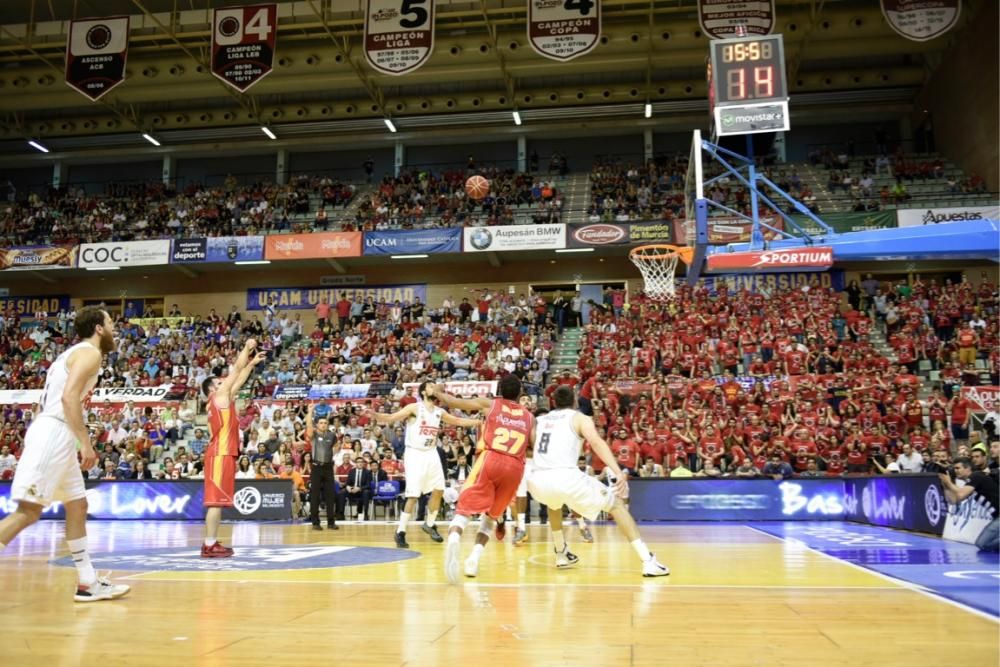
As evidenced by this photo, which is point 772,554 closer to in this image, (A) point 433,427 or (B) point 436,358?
(A) point 433,427

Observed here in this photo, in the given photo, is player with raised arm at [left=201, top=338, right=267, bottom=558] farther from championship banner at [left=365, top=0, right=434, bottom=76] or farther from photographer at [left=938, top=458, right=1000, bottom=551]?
championship banner at [left=365, top=0, right=434, bottom=76]

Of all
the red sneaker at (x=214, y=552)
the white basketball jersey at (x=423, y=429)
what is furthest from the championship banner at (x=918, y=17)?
the red sneaker at (x=214, y=552)

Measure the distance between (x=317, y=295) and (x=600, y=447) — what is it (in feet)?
91.3

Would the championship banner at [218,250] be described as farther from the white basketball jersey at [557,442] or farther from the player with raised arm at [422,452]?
the white basketball jersey at [557,442]

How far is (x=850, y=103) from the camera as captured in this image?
106ft

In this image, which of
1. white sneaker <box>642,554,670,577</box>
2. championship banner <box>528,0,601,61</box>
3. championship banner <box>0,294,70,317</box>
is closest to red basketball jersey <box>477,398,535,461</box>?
white sneaker <box>642,554,670,577</box>

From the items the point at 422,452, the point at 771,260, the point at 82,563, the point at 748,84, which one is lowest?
the point at 82,563

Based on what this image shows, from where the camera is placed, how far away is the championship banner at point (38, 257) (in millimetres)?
30734

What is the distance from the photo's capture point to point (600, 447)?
684cm

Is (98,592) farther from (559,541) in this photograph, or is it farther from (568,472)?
(559,541)

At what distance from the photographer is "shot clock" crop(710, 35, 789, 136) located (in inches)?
469

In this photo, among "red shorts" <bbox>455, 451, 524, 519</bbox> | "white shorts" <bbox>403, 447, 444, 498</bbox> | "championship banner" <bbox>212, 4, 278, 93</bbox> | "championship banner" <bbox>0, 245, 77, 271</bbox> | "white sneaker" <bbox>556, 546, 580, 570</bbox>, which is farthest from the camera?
"championship banner" <bbox>0, 245, 77, 271</bbox>

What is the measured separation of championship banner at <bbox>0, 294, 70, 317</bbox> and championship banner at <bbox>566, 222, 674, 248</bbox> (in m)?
22.3

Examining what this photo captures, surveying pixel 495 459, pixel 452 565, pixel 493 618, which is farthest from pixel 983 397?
pixel 493 618
